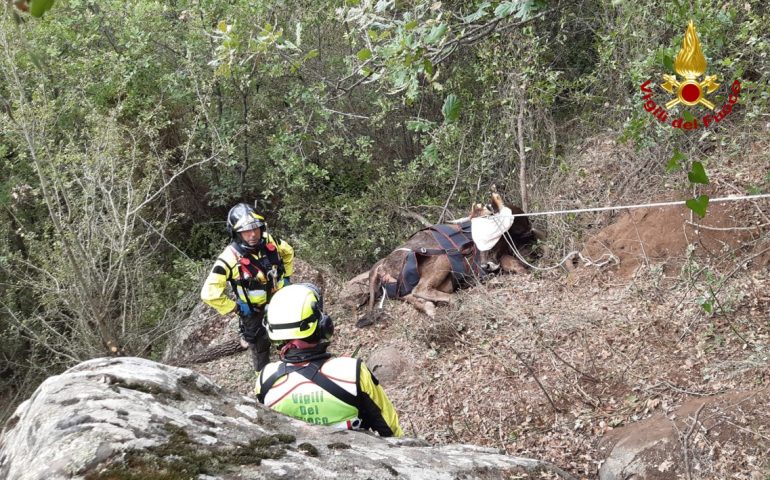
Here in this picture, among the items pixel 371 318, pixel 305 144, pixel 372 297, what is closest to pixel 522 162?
pixel 372 297

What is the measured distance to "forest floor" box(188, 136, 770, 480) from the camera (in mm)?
4137

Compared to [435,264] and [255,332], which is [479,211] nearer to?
[435,264]

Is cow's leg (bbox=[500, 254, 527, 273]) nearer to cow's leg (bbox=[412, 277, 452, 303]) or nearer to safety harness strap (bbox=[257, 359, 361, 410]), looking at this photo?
cow's leg (bbox=[412, 277, 452, 303])

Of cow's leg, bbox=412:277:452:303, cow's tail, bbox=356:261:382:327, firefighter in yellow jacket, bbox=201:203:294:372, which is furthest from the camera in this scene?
cow's tail, bbox=356:261:382:327

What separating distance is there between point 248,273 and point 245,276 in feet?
0.12

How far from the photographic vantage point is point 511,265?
8148mm

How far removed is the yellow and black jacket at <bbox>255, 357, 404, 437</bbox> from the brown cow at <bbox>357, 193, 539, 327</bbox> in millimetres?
4726

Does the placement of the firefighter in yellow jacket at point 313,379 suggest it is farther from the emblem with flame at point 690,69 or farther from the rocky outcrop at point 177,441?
the emblem with flame at point 690,69

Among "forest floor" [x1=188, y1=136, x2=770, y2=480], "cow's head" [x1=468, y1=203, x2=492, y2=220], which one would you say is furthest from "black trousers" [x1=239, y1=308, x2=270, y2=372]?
"cow's head" [x1=468, y1=203, x2=492, y2=220]

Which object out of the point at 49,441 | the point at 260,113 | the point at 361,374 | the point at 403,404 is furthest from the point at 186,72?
the point at 49,441

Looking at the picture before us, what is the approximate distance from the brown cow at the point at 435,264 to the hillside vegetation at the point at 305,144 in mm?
418

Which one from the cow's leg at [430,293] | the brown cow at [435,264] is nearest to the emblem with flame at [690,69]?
the cow's leg at [430,293]

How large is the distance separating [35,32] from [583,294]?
32.3 feet

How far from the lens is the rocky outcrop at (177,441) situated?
73.9 inches
